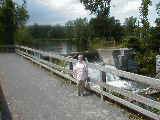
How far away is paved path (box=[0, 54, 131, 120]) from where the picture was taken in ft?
29.4

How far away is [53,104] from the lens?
10398mm

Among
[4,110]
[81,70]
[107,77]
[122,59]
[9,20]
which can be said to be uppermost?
[9,20]

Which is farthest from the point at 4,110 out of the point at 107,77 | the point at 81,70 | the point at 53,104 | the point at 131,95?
the point at 107,77

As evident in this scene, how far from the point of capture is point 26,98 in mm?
11539

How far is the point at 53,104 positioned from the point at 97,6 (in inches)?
1672

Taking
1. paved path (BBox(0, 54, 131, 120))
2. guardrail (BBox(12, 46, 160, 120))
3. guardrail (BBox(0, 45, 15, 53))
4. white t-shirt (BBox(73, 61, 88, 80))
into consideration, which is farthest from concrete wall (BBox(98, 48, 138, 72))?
guardrail (BBox(12, 46, 160, 120))

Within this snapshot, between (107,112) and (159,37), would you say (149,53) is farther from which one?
(107,112)

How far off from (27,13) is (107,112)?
52.3m

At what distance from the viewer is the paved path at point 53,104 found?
29.4 feet

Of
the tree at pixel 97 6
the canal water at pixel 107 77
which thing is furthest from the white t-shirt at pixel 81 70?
the tree at pixel 97 6

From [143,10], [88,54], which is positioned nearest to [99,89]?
[143,10]

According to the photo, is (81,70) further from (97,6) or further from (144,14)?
(97,6)

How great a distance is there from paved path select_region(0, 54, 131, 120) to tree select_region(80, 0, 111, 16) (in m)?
37.4

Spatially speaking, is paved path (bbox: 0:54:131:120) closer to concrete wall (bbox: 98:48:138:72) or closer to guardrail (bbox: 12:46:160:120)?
guardrail (bbox: 12:46:160:120)
